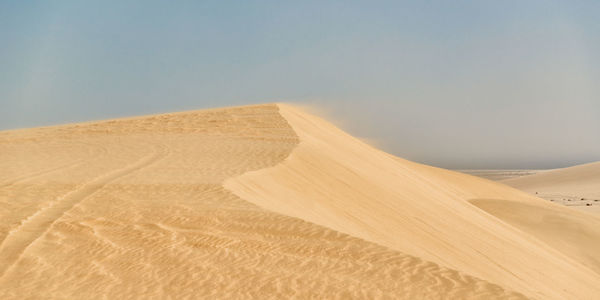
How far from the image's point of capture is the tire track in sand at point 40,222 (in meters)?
5.79

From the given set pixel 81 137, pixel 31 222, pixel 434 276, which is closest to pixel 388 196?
pixel 434 276

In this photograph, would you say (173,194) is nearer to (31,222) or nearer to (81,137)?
(31,222)

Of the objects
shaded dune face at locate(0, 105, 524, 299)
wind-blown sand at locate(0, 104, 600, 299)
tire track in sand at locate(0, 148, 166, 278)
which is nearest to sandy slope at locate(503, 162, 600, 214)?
wind-blown sand at locate(0, 104, 600, 299)

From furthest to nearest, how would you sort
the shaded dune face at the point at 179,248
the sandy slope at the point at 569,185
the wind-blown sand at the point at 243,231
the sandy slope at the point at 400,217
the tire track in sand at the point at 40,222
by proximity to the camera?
1. the sandy slope at the point at 569,185
2. the sandy slope at the point at 400,217
3. the tire track in sand at the point at 40,222
4. the wind-blown sand at the point at 243,231
5. the shaded dune face at the point at 179,248

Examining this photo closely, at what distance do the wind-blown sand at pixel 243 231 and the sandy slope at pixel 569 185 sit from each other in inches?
683

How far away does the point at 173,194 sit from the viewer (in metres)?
7.70

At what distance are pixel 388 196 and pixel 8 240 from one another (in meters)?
6.03

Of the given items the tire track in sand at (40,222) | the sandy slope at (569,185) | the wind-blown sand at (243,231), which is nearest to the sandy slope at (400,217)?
the wind-blown sand at (243,231)

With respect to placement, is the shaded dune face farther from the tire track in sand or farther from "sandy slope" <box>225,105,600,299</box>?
"sandy slope" <box>225,105,600,299</box>

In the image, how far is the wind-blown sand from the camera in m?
5.16

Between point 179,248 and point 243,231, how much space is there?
76 cm

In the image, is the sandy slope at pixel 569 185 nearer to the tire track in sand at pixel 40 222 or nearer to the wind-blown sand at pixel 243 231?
the wind-blown sand at pixel 243 231

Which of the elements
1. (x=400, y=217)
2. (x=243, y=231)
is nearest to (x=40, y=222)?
(x=243, y=231)

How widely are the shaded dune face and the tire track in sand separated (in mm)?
19
